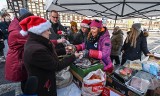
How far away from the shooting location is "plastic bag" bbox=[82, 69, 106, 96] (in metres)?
1.62

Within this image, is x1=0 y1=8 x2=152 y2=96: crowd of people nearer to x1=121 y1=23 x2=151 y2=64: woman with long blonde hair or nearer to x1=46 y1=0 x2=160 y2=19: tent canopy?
x1=121 y1=23 x2=151 y2=64: woman with long blonde hair

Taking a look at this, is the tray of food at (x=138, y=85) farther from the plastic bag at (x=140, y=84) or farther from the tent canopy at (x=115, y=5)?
the tent canopy at (x=115, y=5)

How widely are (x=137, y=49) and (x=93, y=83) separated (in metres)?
1.77

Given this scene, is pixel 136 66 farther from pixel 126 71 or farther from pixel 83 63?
pixel 83 63

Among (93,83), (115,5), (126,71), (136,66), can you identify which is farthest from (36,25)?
(115,5)

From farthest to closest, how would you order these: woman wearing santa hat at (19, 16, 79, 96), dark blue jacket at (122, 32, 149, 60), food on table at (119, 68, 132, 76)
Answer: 1. dark blue jacket at (122, 32, 149, 60)
2. food on table at (119, 68, 132, 76)
3. woman wearing santa hat at (19, 16, 79, 96)

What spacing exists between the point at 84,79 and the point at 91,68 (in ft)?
0.51

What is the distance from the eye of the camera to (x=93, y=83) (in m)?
1.63

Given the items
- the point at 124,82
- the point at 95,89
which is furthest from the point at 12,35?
the point at 124,82

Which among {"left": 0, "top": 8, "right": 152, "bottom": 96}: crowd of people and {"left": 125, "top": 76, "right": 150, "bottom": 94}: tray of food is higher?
{"left": 0, "top": 8, "right": 152, "bottom": 96}: crowd of people

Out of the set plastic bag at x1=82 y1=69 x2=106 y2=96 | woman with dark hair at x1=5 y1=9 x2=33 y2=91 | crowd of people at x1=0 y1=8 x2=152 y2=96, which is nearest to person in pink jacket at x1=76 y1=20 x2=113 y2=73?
crowd of people at x1=0 y1=8 x2=152 y2=96

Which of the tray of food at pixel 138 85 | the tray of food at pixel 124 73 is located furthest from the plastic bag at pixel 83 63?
the tray of food at pixel 138 85

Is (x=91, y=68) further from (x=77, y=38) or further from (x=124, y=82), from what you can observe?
(x=77, y=38)

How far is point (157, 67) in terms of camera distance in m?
1.81
